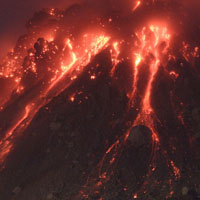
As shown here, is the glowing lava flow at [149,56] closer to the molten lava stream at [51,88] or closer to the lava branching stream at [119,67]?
the lava branching stream at [119,67]

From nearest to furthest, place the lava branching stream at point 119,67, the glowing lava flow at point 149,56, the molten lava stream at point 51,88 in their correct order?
the lava branching stream at point 119,67 < the glowing lava flow at point 149,56 < the molten lava stream at point 51,88

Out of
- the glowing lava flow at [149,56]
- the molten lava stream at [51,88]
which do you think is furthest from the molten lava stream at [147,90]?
the molten lava stream at [51,88]

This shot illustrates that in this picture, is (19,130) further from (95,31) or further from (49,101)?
(95,31)

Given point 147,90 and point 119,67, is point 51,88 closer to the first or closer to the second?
point 119,67

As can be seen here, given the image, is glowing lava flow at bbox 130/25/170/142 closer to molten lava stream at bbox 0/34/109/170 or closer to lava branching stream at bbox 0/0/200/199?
lava branching stream at bbox 0/0/200/199

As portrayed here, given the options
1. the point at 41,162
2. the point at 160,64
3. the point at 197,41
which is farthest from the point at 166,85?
the point at 41,162

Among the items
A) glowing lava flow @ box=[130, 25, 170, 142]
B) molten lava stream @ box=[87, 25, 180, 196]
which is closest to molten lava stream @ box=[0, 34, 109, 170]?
molten lava stream @ box=[87, 25, 180, 196]

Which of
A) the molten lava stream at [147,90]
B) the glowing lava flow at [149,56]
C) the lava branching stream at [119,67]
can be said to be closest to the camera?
the molten lava stream at [147,90]
